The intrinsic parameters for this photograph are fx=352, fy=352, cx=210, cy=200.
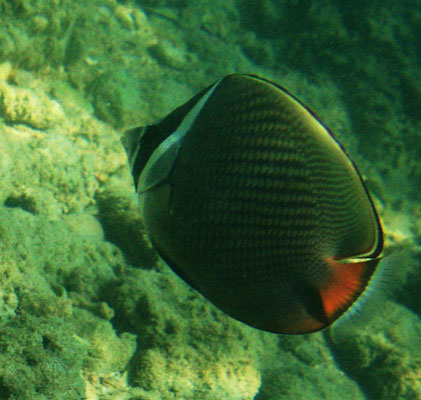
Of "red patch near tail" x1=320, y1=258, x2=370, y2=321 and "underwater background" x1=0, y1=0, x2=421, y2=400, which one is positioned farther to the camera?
"underwater background" x1=0, y1=0, x2=421, y2=400

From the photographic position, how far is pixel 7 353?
1537 mm

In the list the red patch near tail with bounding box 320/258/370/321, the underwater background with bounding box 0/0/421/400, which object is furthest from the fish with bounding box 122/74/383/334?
the underwater background with bounding box 0/0/421/400

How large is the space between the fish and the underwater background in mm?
107

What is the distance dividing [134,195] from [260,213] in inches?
112

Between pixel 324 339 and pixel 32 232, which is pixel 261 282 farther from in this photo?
pixel 324 339

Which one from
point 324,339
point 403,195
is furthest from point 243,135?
point 403,195

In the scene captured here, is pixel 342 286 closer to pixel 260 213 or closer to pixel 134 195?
pixel 260 213

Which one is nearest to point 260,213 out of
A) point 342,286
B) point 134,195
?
point 342,286

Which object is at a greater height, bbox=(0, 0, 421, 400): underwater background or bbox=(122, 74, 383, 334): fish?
bbox=(122, 74, 383, 334): fish

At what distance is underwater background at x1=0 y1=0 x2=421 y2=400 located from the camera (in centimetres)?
210

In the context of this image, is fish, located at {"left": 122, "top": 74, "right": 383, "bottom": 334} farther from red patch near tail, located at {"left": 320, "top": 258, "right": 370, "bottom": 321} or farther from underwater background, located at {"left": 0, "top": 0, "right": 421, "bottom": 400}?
underwater background, located at {"left": 0, "top": 0, "right": 421, "bottom": 400}

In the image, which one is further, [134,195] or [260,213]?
[134,195]

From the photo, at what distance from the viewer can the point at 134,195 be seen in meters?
3.35

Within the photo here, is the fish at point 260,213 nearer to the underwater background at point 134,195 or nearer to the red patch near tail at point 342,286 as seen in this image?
the red patch near tail at point 342,286
